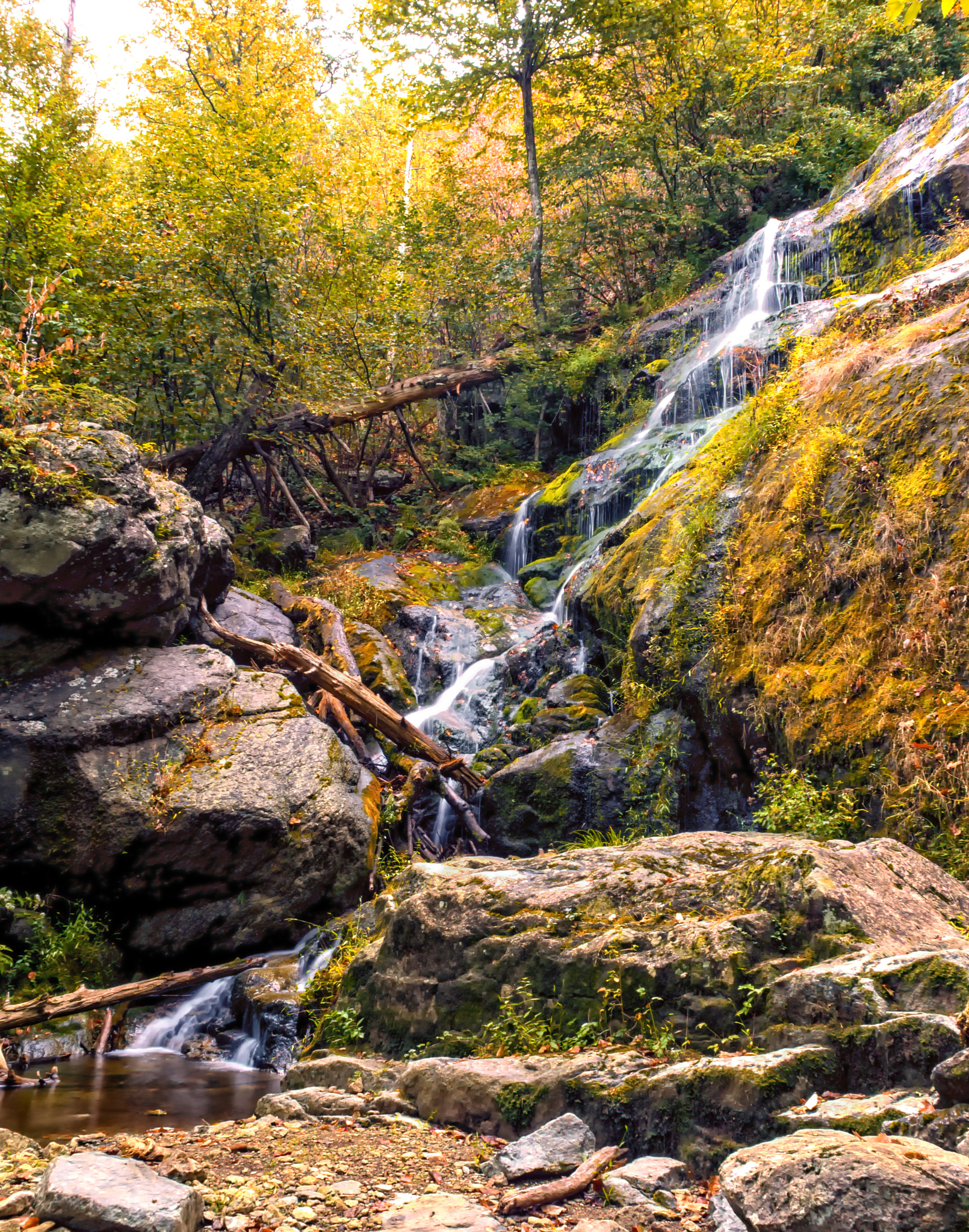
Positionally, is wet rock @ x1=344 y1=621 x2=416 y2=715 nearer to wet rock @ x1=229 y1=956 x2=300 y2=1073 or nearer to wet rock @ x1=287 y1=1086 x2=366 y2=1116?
wet rock @ x1=229 y1=956 x2=300 y2=1073

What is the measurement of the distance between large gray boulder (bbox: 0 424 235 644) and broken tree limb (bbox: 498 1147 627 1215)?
6.95 metres

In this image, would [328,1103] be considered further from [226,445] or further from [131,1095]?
[226,445]

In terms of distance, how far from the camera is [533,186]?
18406mm

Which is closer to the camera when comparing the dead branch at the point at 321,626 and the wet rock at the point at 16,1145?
the wet rock at the point at 16,1145

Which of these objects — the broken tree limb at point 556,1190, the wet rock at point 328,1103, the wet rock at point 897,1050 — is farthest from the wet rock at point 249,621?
the wet rock at point 897,1050

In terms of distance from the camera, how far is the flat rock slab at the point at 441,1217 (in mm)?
2305

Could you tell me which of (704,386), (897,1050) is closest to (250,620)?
(704,386)

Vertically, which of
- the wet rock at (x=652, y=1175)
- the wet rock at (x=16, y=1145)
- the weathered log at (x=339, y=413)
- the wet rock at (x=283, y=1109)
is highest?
the weathered log at (x=339, y=413)

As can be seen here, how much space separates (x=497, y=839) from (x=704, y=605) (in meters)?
3.49

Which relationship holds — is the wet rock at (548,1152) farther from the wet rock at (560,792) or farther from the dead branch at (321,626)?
the dead branch at (321,626)

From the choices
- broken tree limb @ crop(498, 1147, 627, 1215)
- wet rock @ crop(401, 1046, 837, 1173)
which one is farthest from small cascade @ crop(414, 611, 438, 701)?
broken tree limb @ crop(498, 1147, 627, 1215)

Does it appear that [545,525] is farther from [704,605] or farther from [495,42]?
[495,42]

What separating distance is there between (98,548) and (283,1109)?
19.1ft

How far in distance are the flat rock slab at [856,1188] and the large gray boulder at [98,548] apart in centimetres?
758
